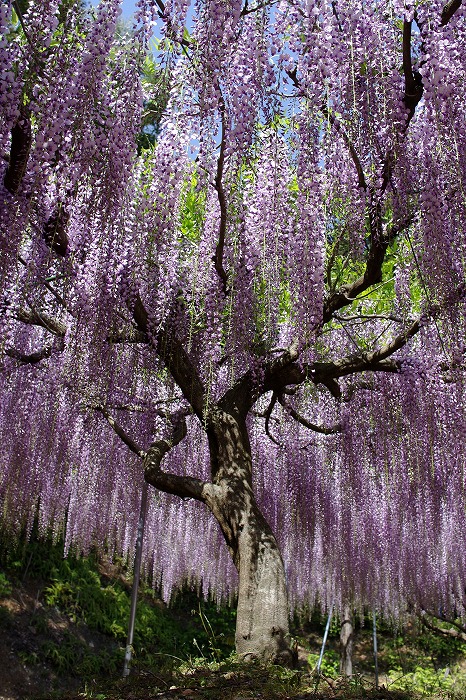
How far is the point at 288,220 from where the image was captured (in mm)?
4945

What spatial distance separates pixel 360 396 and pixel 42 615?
5.59 m

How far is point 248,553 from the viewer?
15.1 ft

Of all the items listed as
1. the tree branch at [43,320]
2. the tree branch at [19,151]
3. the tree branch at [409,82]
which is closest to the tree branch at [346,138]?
the tree branch at [409,82]

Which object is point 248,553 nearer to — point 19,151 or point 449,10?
point 19,151

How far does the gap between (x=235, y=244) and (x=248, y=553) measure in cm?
211

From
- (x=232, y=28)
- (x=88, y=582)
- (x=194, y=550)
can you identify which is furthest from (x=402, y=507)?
(x=232, y=28)

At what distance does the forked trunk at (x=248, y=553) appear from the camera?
4.29 metres

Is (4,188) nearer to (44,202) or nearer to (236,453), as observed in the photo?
(44,202)

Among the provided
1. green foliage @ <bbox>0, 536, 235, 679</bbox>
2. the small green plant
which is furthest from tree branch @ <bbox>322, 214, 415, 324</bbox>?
the small green plant

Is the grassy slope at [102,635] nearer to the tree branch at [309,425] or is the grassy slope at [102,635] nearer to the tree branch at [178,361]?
the tree branch at [178,361]

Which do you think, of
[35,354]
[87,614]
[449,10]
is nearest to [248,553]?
[35,354]

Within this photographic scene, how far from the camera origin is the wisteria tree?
395cm

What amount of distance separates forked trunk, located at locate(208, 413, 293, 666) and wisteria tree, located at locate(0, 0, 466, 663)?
15mm

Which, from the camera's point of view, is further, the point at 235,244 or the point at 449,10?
the point at 235,244
